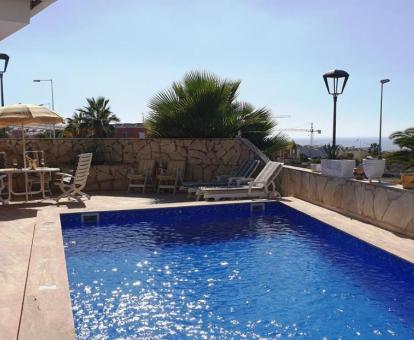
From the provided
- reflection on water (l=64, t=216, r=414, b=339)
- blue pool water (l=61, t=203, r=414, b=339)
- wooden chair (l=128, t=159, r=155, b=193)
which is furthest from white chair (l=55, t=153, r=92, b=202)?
reflection on water (l=64, t=216, r=414, b=339)

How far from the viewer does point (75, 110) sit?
29.2 m

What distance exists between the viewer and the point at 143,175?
1119 centimetres

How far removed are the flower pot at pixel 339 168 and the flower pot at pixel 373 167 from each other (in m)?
0.57

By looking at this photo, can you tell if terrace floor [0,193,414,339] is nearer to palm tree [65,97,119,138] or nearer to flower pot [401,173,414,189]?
flower pot [401,173,414,189]

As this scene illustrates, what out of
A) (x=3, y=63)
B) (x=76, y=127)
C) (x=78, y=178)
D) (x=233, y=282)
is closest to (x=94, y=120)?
(x=76, y=127)

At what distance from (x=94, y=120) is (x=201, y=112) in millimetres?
18012

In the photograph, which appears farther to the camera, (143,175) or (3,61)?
(143,175)

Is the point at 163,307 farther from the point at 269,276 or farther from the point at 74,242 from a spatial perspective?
the point at 74,242

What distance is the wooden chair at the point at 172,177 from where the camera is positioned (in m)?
10.9

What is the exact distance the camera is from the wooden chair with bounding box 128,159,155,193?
36.4 feet

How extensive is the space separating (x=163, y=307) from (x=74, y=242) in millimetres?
2904

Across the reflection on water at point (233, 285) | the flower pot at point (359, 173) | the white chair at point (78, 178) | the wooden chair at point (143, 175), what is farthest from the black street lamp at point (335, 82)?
the white chair at point (78, 178)

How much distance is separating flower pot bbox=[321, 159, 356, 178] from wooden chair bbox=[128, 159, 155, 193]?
4.65m

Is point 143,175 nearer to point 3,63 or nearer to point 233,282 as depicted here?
point 3,63
